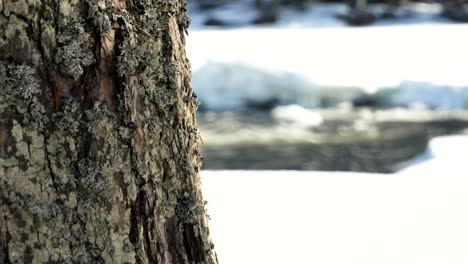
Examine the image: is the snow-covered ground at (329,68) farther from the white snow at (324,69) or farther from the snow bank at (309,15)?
the snow bank at (309,15)

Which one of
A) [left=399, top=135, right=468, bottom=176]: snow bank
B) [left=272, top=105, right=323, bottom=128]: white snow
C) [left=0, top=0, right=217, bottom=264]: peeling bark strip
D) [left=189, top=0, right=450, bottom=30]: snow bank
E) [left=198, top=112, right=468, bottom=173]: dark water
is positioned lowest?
[left=0, top=0, right=217, bottom=264]: peeling bark strip

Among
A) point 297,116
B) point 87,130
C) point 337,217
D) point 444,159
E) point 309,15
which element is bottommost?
point 87,130

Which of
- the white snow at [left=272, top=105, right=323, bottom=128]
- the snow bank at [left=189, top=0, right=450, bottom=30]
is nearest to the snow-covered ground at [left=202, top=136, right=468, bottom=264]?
the white snow at [left=272, top=105, right=323, bottom=128]

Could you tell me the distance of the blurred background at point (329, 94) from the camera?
6.22 metres

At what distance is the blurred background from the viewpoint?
6219 mm

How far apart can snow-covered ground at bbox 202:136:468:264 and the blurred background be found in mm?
1430

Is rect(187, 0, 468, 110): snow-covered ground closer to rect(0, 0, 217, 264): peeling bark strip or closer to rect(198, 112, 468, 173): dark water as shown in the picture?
rect(198, 112, 468, 173): dark water

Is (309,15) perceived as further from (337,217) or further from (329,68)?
(337,217)

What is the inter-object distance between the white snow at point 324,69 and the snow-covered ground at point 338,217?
454cm

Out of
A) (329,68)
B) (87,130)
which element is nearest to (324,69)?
(329,68)

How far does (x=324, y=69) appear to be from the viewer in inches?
335

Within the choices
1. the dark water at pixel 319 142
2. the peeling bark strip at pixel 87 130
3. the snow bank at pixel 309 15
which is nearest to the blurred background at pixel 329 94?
the dark water at pixel 319 142

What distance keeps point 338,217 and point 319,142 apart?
4.10 meters

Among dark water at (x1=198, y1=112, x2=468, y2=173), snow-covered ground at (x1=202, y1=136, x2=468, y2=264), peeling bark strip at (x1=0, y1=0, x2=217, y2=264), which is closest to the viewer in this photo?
peeling bark strip at (x1=0, y1=0, x2=217, y2=264)
